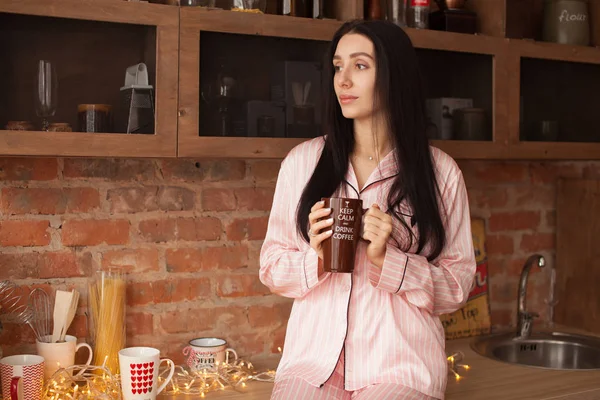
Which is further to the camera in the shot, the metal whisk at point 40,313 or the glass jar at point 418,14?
the glass jar at point 418,14

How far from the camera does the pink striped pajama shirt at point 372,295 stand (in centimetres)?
180

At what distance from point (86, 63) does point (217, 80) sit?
0.33 meters

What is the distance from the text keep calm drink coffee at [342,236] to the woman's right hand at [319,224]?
11mm

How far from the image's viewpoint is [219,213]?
92.2 inches

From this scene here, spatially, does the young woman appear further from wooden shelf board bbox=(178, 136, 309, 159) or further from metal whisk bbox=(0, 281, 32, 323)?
metal whisk bbox=(0, 281, 32, 323)

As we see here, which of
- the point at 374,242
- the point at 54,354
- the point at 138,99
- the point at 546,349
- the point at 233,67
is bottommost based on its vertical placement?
the point at 546,349

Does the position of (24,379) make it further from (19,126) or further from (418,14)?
(418,14)

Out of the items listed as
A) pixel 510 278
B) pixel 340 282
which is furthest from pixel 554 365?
pixel 340 282

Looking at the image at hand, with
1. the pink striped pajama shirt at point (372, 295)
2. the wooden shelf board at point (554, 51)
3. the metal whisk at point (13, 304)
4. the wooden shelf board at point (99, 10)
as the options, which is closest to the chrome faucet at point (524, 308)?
the wooden shelf board at point (554, 51)

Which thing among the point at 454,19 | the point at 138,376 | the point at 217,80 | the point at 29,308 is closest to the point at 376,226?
the point at 217,80

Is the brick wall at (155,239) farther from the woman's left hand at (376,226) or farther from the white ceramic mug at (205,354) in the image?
the woman's left hand at (376,226)

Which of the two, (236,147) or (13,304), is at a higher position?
(236,147)

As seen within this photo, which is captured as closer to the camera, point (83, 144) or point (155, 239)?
point (83, 144)

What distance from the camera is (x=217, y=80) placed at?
198cm
